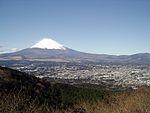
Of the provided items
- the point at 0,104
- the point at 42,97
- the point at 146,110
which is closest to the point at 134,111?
the point at 146,110

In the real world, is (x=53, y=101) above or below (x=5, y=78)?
below

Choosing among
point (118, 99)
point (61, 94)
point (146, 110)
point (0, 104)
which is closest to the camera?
point (0, 104)

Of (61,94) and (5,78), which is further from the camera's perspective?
(61,94)

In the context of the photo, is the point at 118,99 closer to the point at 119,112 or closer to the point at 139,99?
the point at 139,99

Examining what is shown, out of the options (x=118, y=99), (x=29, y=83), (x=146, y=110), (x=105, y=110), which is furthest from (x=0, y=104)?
(x=29, y=83)

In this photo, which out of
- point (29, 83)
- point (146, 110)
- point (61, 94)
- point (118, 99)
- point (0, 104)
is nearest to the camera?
point (0, 104)

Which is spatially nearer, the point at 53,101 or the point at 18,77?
the point at 53,101

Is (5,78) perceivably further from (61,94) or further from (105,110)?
(105,110)

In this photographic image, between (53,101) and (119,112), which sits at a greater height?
(119,112)

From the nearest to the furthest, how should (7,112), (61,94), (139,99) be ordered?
(7,112)
(139,99)
(61,94)
